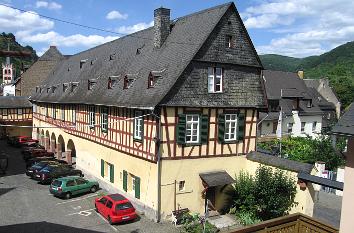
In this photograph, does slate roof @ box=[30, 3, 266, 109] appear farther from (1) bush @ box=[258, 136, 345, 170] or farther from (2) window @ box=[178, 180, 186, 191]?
(1) bush @ box=[258, 136, 345, 170]

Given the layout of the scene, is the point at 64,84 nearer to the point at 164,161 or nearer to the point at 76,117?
the point at 76,117

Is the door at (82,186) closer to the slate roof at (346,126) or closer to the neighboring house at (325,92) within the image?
the slate roof at (346,126)

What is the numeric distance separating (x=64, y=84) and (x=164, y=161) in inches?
875

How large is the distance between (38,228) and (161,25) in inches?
604

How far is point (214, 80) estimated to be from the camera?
23016 mm

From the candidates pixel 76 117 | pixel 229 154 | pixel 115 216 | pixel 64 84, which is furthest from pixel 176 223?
pixel 64 84

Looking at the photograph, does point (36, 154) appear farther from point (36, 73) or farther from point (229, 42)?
point (229, 42)

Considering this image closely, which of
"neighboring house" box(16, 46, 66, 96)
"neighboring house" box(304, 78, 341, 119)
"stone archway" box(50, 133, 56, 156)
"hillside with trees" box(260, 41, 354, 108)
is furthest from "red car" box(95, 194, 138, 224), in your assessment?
"hillside with trees" box(260, 41, 354, 108)

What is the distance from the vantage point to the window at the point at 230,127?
23.7 metres

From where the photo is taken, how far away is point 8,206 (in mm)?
24109

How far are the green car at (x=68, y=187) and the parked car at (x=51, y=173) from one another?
3348mm

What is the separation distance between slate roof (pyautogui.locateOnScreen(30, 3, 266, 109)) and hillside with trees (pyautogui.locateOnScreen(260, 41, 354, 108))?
187 feet

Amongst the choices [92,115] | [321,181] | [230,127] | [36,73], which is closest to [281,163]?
[321,181]

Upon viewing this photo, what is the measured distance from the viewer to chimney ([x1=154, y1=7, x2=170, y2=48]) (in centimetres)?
2541
